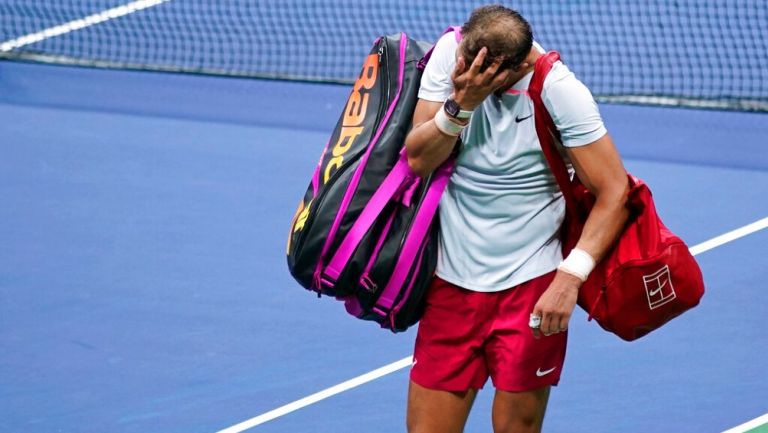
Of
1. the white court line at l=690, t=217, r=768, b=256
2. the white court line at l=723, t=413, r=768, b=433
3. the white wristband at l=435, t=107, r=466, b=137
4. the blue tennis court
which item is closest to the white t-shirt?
the white wristband at l=435, t=107, r=466, b=137

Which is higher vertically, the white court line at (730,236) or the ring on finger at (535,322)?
the ring on finger at (535,322)

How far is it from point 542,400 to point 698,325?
2.52m

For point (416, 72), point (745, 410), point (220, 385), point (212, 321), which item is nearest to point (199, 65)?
point (212, 321)

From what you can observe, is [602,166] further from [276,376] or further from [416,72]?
[276,376]

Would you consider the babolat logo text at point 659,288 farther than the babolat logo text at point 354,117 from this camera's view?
No

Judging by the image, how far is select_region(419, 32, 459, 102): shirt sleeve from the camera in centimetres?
396

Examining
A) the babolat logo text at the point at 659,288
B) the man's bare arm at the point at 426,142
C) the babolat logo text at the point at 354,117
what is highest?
the man's bare arm at the point at 426,142

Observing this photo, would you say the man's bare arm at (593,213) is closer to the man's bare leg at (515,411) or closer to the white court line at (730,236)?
the man's bare leg at (515,411)

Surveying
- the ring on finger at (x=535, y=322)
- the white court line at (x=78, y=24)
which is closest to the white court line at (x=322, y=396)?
the ring on finger at (x=535, y=322)

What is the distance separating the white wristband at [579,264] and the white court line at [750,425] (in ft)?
6.42

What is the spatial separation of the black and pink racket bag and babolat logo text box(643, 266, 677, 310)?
2.08 ft

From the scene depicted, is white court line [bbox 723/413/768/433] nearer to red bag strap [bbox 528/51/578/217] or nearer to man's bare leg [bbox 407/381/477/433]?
man's bare leg [bbox 407/381/477/433]

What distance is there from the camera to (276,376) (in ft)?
19.8

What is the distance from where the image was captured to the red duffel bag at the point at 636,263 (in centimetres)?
389
